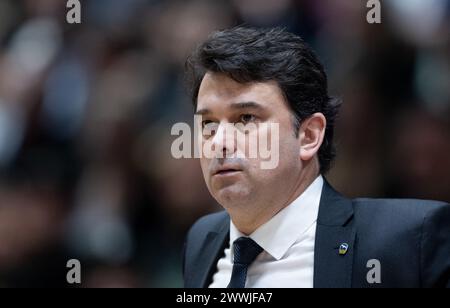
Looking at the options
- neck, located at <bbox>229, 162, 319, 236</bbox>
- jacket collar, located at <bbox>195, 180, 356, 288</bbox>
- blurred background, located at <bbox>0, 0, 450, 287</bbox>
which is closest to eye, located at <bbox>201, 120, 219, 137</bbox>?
neck, located at <bbox>229, 162, 319, 236</bbox>

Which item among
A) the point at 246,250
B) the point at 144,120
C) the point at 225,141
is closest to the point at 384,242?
the point at 246,250

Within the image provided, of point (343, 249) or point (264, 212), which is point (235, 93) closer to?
point (264, 212)

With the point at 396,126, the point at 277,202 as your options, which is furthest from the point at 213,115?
the point at 396,126

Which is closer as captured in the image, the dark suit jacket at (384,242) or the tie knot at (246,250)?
the dark suit jacket at (384,242)

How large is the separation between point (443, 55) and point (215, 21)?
118 centimetres

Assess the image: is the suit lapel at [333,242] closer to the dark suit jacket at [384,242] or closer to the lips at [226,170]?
the dark suit jacket at [384,242]

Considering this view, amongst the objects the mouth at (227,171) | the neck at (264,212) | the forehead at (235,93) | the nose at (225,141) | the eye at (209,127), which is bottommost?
the neck at (264,212)

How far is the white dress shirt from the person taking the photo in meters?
2.25

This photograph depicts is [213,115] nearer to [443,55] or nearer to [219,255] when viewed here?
[219,255]

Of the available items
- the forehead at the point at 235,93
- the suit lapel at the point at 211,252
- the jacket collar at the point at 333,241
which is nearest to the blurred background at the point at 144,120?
the suit lapel at the point at 211,252

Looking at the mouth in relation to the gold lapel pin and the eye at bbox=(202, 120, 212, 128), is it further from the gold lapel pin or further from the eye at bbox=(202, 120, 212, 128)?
the gold lapel pin

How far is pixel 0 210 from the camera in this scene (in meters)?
3.75

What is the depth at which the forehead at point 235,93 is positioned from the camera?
231 centimetres

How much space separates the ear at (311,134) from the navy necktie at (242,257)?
33cm
